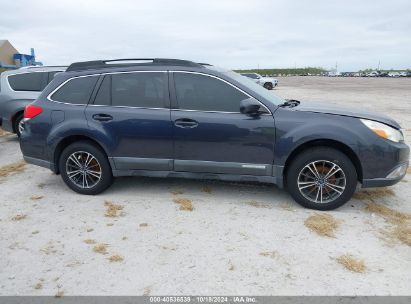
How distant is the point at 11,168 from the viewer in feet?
20.5

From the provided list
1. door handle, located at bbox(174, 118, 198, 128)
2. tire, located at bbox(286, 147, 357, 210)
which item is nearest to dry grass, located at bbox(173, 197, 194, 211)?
door handle, located at bbox(174, 118, 198, 128)

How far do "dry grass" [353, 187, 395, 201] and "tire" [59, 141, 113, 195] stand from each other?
3.41m

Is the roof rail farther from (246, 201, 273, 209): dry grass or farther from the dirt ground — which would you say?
(246, 201, 273, 209): dry grass

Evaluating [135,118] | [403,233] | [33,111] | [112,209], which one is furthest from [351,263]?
[33,111]

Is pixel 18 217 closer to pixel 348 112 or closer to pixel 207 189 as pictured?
pixel 207 189

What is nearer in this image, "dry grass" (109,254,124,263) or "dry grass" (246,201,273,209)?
"dry grass" (109,254,124,263)

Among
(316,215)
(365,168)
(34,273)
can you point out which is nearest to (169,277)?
(34,273)

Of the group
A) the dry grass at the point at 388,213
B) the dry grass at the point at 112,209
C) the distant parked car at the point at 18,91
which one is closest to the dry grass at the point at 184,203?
the dry grass at the point at 112,209

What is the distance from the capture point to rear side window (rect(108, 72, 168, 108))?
4.56 m

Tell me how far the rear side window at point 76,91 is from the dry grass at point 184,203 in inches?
72.0

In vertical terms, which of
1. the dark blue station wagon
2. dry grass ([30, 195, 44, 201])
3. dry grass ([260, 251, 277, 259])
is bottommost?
A: dry grass ([260, 251, 277, 259])

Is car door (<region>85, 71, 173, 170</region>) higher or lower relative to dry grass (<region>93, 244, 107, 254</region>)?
higher

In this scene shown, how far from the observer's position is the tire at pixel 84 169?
4762 mm

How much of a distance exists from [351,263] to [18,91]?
8192 millimetres
